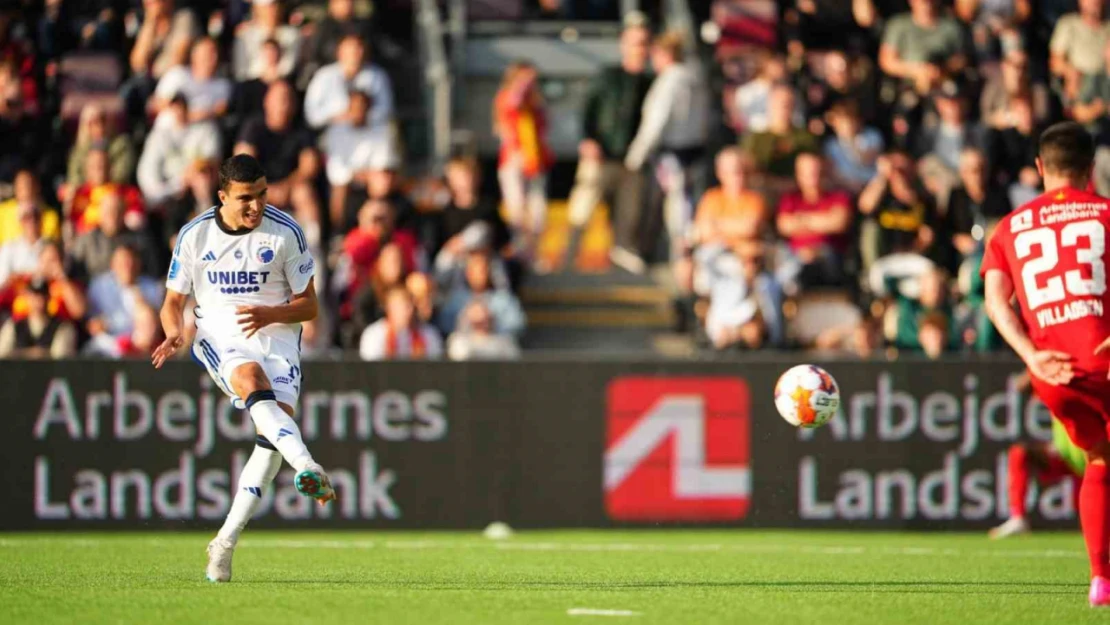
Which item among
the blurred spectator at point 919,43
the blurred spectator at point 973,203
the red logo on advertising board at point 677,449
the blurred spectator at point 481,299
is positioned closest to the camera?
the red logo on advertising board at point 677,449

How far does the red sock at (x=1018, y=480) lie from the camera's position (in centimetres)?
1491

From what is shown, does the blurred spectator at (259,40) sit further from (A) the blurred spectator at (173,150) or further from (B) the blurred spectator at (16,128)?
(B) the blurred spectator at (16,128)

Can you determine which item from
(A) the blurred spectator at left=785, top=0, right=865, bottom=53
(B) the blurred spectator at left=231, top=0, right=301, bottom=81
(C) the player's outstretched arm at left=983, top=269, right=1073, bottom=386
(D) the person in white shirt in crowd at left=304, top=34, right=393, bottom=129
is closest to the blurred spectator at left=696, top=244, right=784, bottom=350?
(D) the person in white shirt in crowd at left=304, top=34, right=393, bottom=129

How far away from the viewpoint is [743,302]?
16.7 metres

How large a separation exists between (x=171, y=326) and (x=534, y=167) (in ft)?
29.2

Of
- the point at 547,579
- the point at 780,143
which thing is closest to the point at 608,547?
the point at 547,579

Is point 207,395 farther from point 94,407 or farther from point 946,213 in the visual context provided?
point 946,213

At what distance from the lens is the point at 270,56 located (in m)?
18.6

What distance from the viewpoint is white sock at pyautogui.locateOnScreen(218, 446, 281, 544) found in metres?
9.93

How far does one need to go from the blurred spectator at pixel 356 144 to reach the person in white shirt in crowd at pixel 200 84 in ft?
3.47

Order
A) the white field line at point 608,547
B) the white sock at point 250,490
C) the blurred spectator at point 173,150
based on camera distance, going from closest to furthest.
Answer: the white sock at point 250,490
the white field line at point 608,547
the blurred spectator at point 173,150

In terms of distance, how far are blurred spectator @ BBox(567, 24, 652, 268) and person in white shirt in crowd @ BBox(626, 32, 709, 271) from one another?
0.10 meters

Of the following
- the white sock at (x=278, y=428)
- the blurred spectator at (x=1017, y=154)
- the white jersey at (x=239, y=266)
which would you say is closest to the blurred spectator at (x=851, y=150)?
the blurred spectator at (x=1017, y=154)

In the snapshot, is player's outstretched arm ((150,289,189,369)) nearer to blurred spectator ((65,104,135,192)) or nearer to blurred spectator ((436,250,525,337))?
blurred spectator ((436,250,525,337))
